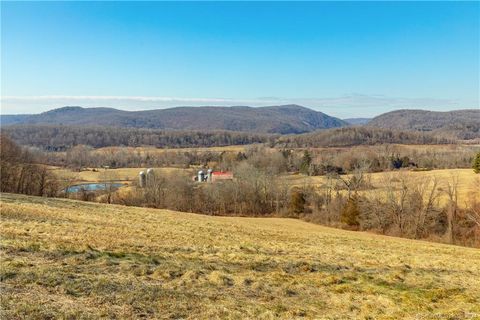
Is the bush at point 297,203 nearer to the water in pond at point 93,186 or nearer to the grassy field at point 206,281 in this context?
the water in pond at point 93,186

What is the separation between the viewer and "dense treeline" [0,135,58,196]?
176 ft

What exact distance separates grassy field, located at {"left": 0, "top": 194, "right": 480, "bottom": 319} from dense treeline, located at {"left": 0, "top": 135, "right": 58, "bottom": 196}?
41150 millimetres

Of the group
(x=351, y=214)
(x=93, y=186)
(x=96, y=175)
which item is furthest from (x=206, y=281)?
(x=96, y=175)

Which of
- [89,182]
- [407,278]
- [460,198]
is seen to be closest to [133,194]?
[89,182]

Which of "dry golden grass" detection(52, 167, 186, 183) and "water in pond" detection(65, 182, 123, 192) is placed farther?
"dry golden grass" detection(52, 167, 186, 183)

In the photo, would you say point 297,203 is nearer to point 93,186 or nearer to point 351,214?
point 351,214

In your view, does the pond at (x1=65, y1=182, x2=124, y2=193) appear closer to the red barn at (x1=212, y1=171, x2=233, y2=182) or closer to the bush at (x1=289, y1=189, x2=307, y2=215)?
the red barn at (x1=212, y1=171, x2=233, y2=182)

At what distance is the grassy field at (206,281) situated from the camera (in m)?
9.06

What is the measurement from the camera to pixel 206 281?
11617 mm

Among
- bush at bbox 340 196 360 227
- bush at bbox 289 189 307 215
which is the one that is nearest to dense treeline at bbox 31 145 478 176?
bush at bbox 289 189 307 215

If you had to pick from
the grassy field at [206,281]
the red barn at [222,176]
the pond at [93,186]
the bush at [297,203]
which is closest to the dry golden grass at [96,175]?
the pond at [93,186]

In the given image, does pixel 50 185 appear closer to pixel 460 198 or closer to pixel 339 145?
pixel 460 198

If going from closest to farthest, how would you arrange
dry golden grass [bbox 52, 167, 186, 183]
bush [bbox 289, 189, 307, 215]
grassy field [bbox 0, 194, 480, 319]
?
grassy field [bbox 0, 194, 480, 319] → bush [bbox 289, 189, 307, 215] → dry golden grass [bbox 52, 167, 186, 183]

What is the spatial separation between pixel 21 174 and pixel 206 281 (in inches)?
2190
